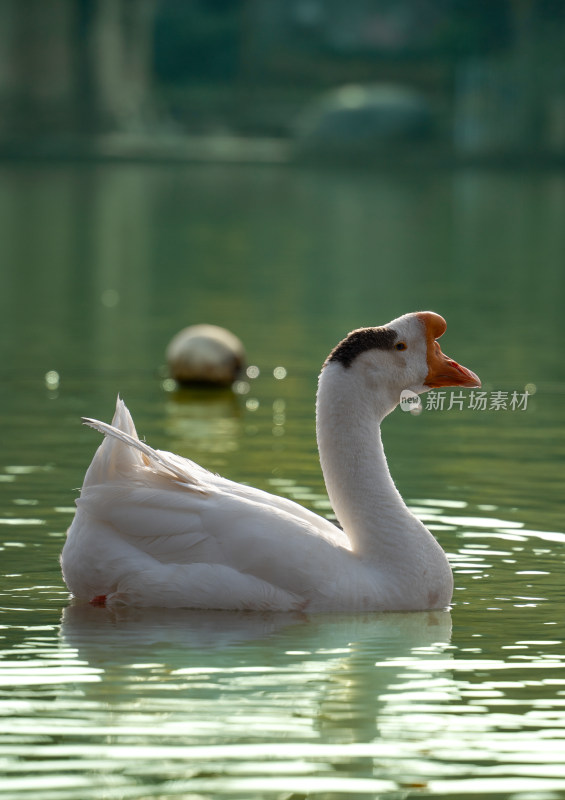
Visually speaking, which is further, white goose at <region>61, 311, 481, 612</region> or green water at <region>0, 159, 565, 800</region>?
white goose at <region>61, 311, 481, 612</region>

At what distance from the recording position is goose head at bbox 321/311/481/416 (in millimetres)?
7402

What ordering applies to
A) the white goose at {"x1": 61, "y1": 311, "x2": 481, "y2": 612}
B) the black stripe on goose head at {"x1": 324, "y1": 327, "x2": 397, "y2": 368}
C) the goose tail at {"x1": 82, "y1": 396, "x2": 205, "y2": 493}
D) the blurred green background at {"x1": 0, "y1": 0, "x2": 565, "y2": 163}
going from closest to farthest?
the white goose at {"x1": 61, "y1": 311, "x2": 481, "y2": 612}
the goose tail at {"x1": 82, "y1": 396, "x2": 205, "y2": 493}
the black stripe on goose head at {"x1": 324, "y1": 327, "x2": 397, "y2": 368}
the blurred green background at {"x1": 0, "y1": 0, "x2": 565, "y2": 163}

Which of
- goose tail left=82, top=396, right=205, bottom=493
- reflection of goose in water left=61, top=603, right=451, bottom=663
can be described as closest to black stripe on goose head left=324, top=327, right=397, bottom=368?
goose tail left=82, top=396, right=205, bottom=493

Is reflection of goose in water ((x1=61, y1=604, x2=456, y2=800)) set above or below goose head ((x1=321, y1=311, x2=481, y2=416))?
below

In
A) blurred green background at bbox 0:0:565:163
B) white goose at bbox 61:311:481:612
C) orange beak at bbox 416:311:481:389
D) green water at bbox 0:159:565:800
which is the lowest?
green water at bbox 0:159:565:800

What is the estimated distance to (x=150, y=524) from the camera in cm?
716

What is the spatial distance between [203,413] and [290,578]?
6.32 meters

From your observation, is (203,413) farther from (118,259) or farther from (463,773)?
(118,259)

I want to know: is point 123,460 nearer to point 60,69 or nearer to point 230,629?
point 230,629

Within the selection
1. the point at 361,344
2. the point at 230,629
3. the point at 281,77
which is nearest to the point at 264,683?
the point at 230,629

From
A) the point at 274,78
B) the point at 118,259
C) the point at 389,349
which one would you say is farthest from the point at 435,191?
the point at 389,349

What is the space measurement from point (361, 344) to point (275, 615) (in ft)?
3.85

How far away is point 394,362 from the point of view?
24.4 ft

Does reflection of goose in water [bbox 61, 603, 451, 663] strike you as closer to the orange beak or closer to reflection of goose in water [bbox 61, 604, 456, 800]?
reflection of goose in water [bbox 61, 604, 456, 800]
